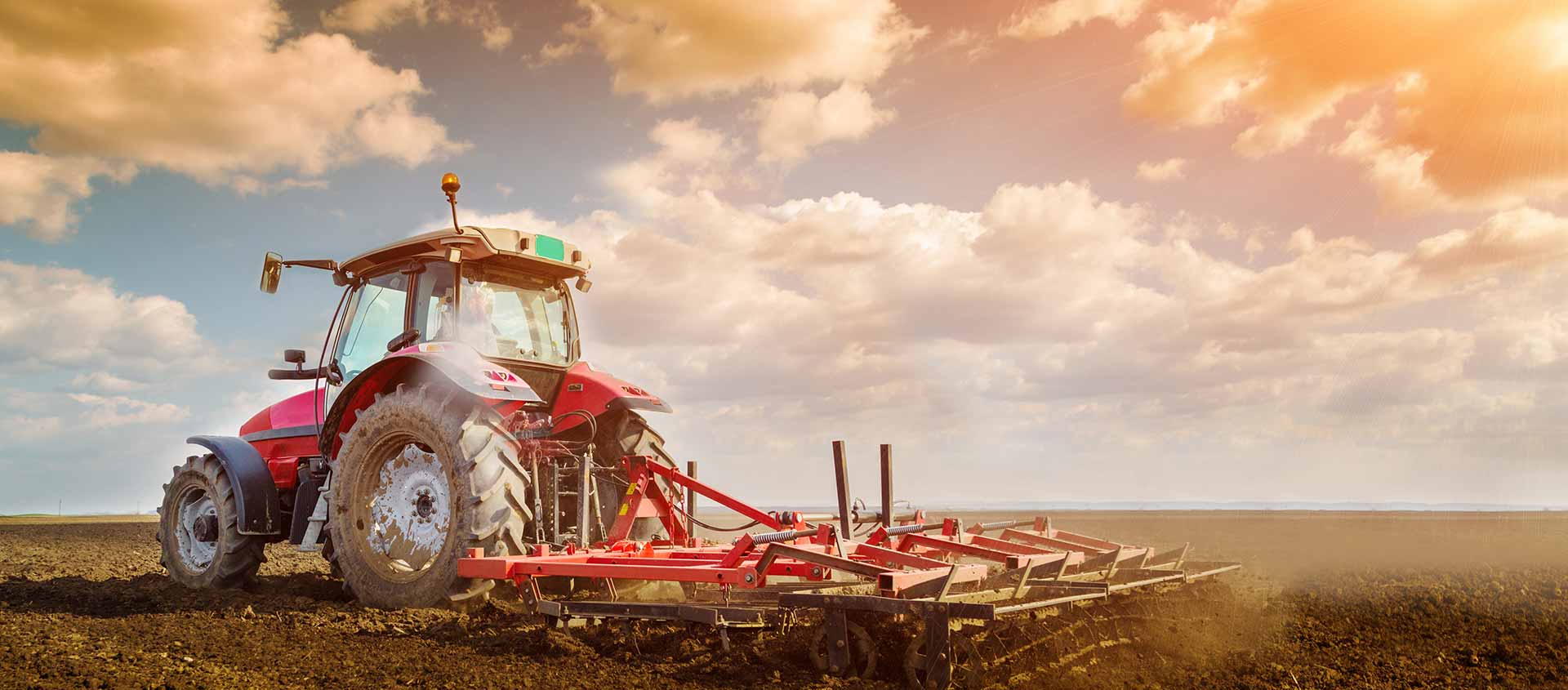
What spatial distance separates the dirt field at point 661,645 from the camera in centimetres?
438

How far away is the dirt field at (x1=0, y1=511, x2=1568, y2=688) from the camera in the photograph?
14.4ft

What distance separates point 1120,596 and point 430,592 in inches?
152

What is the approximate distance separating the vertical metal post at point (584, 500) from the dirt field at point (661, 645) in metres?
0.75

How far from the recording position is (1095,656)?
482 centimetres

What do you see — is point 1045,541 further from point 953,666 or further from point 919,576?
point 953,666

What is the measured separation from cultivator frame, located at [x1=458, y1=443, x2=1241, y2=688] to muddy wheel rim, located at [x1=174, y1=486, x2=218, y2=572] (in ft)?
11.6

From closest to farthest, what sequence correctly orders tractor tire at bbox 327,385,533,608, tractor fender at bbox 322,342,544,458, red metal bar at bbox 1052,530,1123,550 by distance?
1. tractor tire at bbox 327,385,533,608
2. tractor fender at bbox 322,342,544,458
3. red metal bar at bbox 1052,530,1123,550

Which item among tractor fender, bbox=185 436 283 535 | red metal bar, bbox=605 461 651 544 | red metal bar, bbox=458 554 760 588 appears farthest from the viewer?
tractor fender, bbox=185 436 283 535

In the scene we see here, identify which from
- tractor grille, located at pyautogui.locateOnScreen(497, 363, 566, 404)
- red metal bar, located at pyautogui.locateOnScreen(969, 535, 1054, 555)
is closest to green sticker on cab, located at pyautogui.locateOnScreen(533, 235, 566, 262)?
tractor grille, located at pyautogui.locateOnScreen(497, 363, 566, 404)

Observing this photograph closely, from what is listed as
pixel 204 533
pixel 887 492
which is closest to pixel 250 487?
pixel 204 533

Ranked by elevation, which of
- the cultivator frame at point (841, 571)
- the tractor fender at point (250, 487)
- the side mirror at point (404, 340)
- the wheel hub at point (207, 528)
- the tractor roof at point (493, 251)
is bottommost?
the cultivator frame at point (841, 571)

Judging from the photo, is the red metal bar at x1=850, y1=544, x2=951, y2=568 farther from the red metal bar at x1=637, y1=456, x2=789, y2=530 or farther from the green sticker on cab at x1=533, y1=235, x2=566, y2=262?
the green sticker on cab at x1=533, y1=235, x2=566, y2=262

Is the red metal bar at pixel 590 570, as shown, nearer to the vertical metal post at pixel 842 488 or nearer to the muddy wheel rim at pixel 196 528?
the vertical metal post at pixel 842 488

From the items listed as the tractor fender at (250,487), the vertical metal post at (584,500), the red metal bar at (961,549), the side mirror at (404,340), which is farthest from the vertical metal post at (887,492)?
the tractor fender at (250,487)
